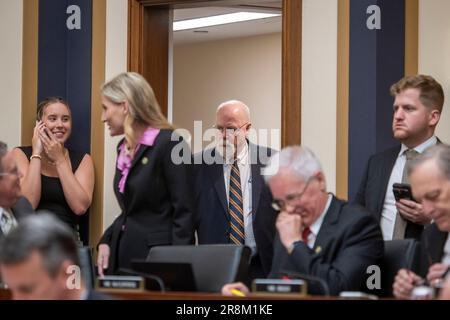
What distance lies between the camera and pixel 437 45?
19.7 ft

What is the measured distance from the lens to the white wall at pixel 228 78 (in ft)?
37.1

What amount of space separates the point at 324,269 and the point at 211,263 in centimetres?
52

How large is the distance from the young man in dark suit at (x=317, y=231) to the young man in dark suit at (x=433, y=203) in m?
0.20

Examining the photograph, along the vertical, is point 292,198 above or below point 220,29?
below

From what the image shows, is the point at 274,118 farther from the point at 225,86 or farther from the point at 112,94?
the point at 112,94

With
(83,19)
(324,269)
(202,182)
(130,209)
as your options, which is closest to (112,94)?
(130,209)

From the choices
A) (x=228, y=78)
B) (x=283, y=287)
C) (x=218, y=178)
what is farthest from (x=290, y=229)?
(x=228, y=78)

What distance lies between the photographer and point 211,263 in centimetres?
431

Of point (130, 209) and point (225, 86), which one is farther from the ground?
point (225, 86)

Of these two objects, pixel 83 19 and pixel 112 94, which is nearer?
pixel 112 94

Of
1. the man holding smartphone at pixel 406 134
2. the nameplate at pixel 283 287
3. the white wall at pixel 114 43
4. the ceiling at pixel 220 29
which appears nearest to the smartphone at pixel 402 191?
the man holding smartphone at pixel 406 134

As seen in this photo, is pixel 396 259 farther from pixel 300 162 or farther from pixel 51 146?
pixel 51 146

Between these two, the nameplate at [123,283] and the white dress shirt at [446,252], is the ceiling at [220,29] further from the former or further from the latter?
the nameplate at [123,283]

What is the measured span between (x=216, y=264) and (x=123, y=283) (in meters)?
0.81
